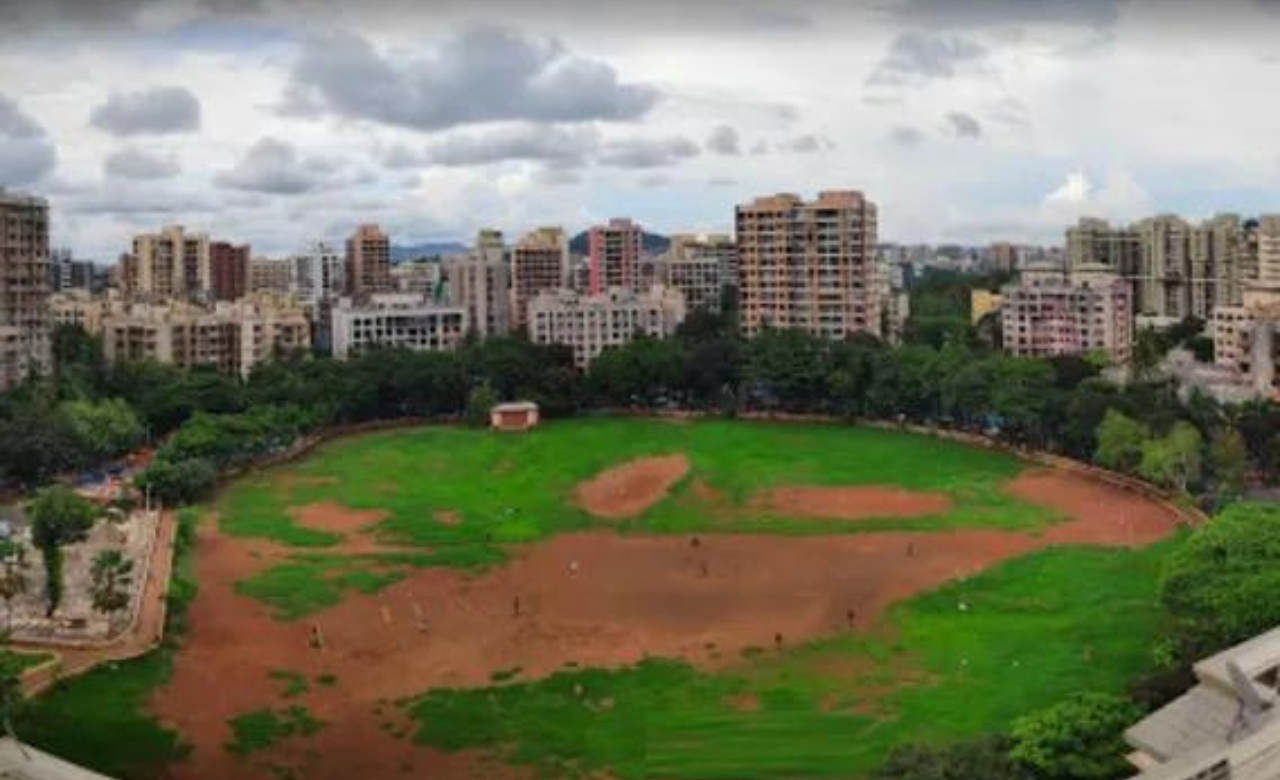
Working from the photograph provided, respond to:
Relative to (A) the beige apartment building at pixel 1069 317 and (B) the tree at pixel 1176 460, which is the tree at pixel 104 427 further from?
(A) the beige apartment building at pixel 1069 317

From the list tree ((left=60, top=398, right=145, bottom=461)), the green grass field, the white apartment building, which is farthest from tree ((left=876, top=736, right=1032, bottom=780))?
the white apartment building

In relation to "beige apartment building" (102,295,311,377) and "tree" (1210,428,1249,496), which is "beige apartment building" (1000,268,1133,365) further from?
"beige apartment building" (102,295,311,377)

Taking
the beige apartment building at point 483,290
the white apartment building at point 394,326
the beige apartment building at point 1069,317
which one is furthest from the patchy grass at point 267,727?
the beige apartment building at point 483,290

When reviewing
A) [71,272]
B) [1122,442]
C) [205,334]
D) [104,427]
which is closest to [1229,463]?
[1122,442]

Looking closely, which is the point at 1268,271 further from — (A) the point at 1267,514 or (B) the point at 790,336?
(A) the point at 1267,514

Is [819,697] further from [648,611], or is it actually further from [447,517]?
[447,517]
